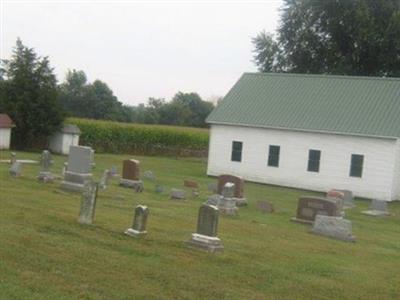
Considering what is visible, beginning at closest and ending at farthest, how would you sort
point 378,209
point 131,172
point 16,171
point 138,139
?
1. point 16,171
2. point 131,172
3. point 378,209
4. point 138,139

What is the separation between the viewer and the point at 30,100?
137 feet

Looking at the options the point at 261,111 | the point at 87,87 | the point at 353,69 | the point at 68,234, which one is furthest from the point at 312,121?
the point at 87,87

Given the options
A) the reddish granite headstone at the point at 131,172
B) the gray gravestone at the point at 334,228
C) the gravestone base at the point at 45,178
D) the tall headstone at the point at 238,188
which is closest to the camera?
the gray gravestone at the point at 334,228

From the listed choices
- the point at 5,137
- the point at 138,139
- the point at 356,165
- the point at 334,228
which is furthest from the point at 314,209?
the point at 138,139

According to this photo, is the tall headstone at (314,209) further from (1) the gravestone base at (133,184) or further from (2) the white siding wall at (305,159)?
(2) the white siding wall at (305,159)

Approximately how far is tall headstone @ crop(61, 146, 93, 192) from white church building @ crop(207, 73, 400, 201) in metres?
17.5

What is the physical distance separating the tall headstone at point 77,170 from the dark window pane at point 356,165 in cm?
1763

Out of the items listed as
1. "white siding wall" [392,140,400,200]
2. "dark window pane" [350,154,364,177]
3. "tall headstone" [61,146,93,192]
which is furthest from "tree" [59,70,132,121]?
"tall headstone" [61,146,93,192]

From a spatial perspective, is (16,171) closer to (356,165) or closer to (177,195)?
(177,195)

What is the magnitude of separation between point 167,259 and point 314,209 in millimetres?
9556

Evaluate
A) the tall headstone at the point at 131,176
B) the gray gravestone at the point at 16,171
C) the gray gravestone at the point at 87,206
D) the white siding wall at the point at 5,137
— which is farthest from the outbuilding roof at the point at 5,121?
the gray gravestone at the point at 87,206

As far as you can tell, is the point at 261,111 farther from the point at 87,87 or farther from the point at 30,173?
the point at 87,87

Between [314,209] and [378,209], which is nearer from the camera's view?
[314,209]

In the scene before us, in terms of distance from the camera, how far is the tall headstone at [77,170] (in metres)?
19.6
